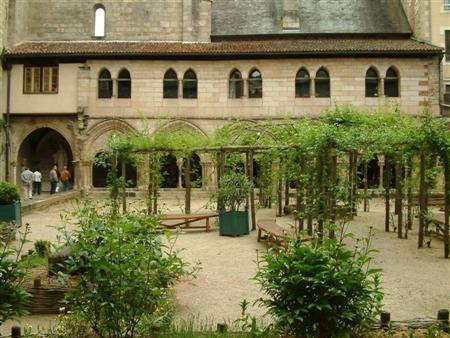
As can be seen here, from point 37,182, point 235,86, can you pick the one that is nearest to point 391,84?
point 235,86

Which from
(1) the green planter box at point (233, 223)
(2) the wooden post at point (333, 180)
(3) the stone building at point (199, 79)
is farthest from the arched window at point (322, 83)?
(2) the wooden post at point (333, 180)

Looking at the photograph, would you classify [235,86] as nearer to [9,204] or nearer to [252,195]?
[252,195]

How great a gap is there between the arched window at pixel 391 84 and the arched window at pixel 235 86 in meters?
6.52

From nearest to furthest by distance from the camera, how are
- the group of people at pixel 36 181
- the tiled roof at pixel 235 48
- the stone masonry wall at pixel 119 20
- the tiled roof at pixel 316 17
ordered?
the group of people at pixel 36 181
the tiled roof at pixel 235 48
the stone masonry wall at pixel 119 20
the tiled roof at pixel 316 17

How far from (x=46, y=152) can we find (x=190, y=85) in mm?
9511

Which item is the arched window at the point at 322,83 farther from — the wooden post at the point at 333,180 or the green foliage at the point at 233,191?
the wooden post at the point at 333,180

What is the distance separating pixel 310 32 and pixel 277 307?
2144cm

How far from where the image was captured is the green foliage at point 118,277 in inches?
170

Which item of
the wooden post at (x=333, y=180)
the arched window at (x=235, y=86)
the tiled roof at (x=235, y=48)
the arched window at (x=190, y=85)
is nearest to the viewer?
the wooden post at (x=333, y=180)

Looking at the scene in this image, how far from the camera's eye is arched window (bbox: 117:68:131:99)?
75.9 feet

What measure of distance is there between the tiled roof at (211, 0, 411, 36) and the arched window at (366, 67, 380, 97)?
7.94 ft

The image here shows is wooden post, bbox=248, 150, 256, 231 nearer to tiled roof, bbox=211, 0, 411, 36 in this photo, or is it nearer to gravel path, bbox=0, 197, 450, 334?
gravel path, bbox=0, 197, 450, 334

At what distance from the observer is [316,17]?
2508 centimetres

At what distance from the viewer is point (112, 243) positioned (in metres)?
4.47
